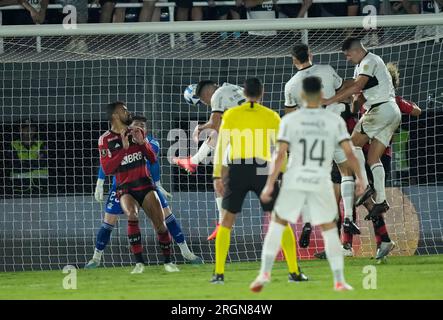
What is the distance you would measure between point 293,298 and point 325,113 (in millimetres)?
1568

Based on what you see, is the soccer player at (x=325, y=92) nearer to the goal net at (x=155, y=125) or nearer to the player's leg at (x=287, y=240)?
the player's leg at (x=287, y=240)

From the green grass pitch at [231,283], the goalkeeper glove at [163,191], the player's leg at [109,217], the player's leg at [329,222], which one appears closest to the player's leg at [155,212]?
the green grass pitch at [231,283]

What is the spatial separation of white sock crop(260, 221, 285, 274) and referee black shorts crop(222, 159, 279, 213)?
1.13m

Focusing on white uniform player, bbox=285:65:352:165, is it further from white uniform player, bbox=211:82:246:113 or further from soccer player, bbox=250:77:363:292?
soccer player, bbox=250:77:363:292

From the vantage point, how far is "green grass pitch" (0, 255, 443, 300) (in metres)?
10.7

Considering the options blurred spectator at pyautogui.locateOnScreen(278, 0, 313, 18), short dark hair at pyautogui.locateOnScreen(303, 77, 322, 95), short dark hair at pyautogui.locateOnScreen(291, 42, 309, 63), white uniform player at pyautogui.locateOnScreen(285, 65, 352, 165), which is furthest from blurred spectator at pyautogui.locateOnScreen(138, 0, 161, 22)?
short dark hair at pyautogui.locateOnScreen(303, 77, 322, 95)

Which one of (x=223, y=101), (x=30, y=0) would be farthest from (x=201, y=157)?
(x=30, y=0)

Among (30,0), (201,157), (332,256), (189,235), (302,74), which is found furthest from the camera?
(30,0)

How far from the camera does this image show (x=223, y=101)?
1391 centimetres

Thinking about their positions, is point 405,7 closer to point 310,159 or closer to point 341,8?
point 341,8

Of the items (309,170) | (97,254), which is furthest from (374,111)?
(309,170)

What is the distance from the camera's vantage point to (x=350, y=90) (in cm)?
1352

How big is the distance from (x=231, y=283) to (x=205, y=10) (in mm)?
9011

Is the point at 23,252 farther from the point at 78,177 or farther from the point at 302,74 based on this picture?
the point at 302,74
